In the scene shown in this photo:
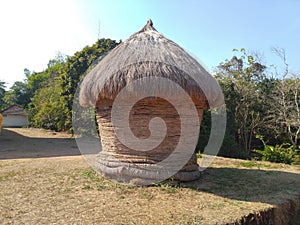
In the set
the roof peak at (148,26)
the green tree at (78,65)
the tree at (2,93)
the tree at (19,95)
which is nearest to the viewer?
the roof peak at (148,26)

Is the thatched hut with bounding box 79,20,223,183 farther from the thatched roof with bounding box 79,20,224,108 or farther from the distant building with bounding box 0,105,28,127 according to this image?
the distant building with bounding box 0,105,28,127

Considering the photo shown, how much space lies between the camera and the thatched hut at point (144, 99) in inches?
161

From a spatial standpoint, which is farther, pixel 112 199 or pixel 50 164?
pixel 50 164

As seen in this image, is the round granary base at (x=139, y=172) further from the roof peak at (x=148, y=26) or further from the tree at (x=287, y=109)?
the tree at (x=287, y=109)

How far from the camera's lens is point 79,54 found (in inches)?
543

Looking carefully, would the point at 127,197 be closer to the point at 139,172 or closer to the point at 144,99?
the point at 139,172

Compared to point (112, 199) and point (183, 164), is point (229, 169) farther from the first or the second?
point (112, 199)

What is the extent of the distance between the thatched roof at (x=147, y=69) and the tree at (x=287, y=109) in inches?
269

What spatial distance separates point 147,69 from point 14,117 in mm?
28109

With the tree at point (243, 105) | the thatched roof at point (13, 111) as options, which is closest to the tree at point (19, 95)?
the thatched roof at point (13, 111)

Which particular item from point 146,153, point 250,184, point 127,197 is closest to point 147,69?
point 146,153

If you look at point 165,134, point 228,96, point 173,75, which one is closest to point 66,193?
point 165,134

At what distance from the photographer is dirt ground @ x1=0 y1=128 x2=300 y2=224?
2.88 metres

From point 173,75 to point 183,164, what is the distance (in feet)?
5.15
